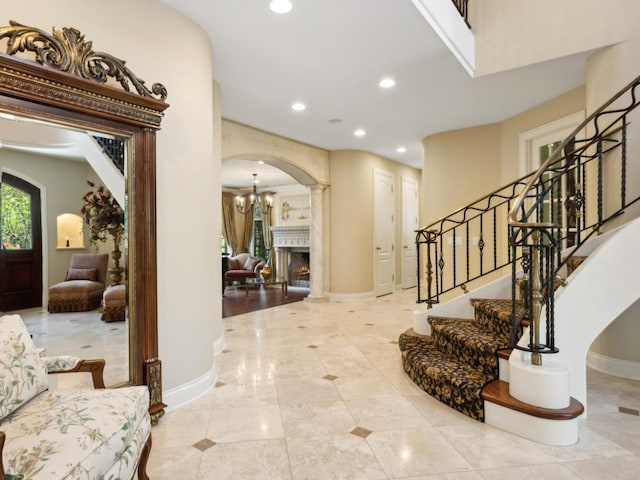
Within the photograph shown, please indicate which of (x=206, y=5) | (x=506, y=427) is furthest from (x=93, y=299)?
(x=506, y=427)

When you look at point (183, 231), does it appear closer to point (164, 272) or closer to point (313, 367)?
point (164, 272)

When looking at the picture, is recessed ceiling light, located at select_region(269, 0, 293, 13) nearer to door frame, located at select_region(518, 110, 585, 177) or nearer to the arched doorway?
door frame, located at select_region(518, 110, 585, 177)

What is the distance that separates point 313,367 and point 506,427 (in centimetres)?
172

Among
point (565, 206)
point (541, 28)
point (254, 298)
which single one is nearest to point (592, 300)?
point (565, 206)

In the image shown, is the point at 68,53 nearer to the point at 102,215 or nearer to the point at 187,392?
the point at 102,215

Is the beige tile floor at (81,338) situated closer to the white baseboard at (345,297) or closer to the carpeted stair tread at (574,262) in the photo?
the carpeted stair tread at (574,262)

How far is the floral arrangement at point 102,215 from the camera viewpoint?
2.34 metres

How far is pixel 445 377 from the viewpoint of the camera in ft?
8.77

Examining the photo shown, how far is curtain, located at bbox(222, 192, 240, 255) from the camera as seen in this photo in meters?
11.2

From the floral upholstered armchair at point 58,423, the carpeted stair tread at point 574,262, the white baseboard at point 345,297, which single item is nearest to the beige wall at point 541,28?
the carpeted stair tread at point 574,262

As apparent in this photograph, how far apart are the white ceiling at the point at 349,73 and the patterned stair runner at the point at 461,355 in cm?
241

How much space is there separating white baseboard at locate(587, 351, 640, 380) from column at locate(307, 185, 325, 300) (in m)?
4.53

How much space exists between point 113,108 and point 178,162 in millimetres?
578

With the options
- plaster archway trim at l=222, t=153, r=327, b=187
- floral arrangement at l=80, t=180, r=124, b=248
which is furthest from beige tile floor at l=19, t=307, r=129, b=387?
plaster archway trim at l=222, t=153, r=327, b=187
